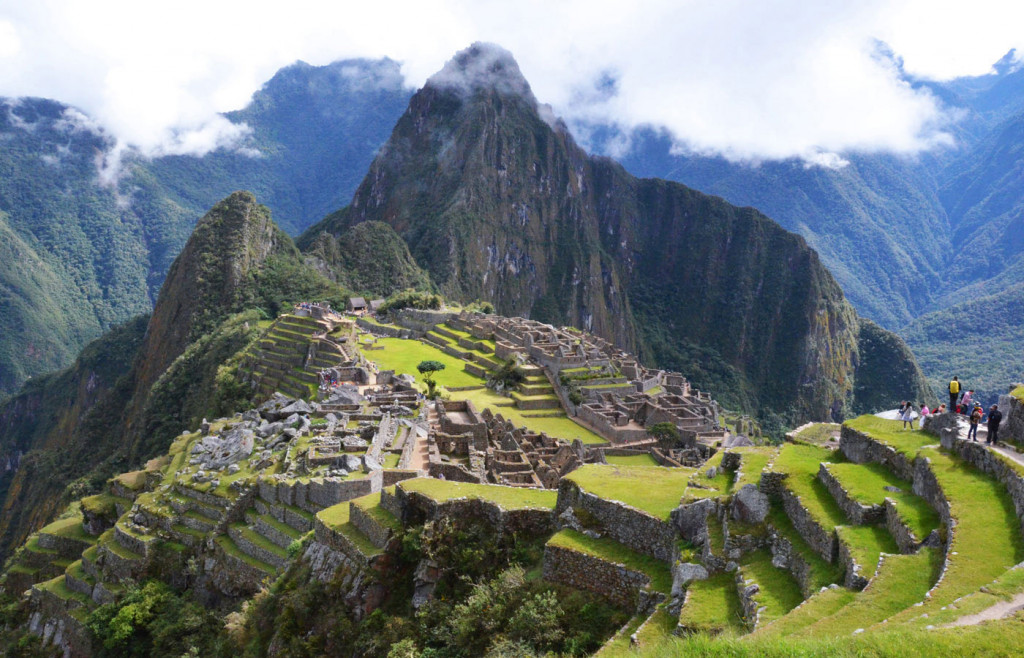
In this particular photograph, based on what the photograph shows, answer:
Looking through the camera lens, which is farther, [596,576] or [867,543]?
[596,576]

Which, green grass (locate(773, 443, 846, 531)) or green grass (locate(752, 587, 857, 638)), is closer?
green grass (locate(752, 587, 857, 638))

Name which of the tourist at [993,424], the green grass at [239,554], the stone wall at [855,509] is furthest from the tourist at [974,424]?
the green grass at [239,554]

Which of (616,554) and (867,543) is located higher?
(867,543)

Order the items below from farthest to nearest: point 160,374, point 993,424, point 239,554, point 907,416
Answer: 1. point 160,374
2. point 239,554
3. point 907,416
4. point 993,424

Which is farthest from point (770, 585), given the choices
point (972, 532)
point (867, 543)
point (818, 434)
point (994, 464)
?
point (818, 434)

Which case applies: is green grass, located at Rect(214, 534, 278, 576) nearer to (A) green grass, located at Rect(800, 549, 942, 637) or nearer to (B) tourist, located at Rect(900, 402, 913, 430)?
(A) green grass, located at Rect(800, 549, 942, 637)

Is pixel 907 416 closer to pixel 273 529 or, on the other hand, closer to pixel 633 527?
pixel 633 527

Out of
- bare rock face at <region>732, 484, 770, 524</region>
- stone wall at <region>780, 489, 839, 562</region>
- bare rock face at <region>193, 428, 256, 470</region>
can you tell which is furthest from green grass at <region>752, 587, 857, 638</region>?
bare rock face at <region>193, 428, 256, 470</region>
